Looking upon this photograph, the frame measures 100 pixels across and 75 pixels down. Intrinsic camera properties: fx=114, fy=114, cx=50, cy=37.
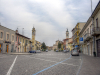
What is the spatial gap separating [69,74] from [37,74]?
5.75ft

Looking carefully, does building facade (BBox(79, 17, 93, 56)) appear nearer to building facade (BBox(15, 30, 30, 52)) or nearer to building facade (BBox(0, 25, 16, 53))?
building facade (BBox(0, 25, 16, 53))

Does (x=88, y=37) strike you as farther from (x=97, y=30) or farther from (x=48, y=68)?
(x=48, y=68)

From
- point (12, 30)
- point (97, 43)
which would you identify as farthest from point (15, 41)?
point (97, 43)

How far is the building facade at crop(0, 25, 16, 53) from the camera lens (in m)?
32.0

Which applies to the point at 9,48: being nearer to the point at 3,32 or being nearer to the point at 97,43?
the point at 3,32

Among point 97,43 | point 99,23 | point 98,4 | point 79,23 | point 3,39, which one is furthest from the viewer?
point 79,23

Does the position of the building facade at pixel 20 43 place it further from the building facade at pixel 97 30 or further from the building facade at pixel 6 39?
the building facade at pixel 97 30

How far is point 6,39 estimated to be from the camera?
113ft

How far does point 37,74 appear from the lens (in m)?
6.07

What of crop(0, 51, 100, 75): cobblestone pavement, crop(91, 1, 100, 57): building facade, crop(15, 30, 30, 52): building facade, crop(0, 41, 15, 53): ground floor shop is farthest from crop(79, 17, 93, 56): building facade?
crop(15, 30, 30, 52): building facade

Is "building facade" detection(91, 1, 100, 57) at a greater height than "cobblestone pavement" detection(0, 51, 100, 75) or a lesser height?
greater

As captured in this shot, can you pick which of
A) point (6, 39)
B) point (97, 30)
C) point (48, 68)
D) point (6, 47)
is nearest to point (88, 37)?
point (97, 30)

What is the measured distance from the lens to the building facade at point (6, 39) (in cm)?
3195

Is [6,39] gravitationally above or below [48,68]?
above
